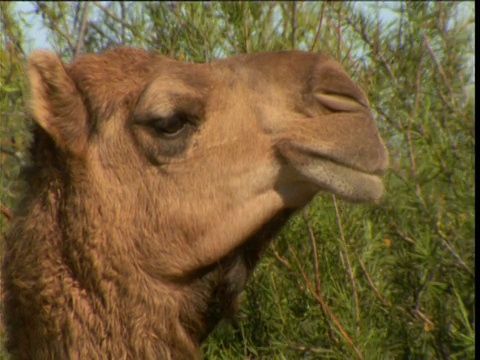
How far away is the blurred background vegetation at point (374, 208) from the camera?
498cm

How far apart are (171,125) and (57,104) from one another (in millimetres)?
482

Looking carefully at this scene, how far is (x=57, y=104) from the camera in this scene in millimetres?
3689

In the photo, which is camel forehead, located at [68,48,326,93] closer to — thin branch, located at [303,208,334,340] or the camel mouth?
the camel mouth

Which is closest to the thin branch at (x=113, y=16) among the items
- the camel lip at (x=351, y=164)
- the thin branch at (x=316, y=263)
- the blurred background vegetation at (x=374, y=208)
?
the blurred background vegetation at (x=374, y=208)

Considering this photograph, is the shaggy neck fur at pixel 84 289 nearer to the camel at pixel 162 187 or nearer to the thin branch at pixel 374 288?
the camel at pixel 162 187

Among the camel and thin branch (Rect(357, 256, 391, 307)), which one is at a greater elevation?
the camel

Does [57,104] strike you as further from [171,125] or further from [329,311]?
[329,311]

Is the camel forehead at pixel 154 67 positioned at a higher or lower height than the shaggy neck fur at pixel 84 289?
higher

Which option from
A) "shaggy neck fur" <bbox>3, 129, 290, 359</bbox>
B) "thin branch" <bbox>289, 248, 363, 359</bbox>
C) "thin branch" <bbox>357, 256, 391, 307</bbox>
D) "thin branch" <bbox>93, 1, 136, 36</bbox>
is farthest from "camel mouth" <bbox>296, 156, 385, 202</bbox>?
"thin branch" <bbox>93, 1, 136, 36</bbox>

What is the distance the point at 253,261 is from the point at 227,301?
0.62 ft

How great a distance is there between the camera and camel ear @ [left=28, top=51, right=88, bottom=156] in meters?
3.62

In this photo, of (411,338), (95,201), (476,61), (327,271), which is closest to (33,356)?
(95,201)

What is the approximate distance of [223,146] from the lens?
3.57 meters

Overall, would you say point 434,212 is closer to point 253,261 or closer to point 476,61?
point 476,61
